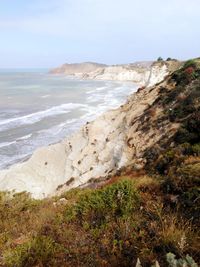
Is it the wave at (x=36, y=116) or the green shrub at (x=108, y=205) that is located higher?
the green shrub at (x=108, y=205)

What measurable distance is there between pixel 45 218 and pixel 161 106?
47.7 feet

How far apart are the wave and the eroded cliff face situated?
56.0ft

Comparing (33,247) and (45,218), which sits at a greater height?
(33,247)

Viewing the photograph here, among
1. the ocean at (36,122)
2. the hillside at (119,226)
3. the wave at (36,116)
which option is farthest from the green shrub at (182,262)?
the wave at (36,116)

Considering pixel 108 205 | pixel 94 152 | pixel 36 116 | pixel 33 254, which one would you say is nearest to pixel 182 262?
pixel 33 254

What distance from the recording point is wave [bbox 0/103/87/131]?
139 feet

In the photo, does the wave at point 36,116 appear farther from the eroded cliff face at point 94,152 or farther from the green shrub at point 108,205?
the green shrub at point 108,205

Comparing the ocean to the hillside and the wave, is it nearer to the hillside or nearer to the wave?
the wave

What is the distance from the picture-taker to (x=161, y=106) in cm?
2020

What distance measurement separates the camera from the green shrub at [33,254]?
4.90 m

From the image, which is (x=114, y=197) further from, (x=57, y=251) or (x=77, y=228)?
(x=57, y=251)

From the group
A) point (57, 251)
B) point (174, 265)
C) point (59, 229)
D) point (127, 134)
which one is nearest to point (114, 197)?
point (59, 229)

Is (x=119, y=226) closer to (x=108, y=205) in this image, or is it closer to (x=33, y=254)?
(x=108, y=205)

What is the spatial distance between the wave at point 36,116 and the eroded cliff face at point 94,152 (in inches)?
672
